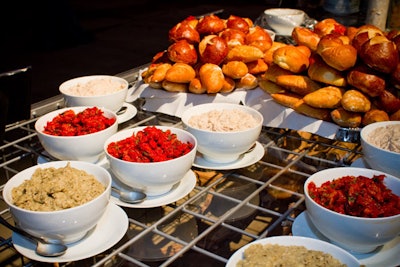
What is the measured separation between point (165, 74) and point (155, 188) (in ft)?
1.96

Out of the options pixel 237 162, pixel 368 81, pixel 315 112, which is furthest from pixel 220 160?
pixel 368 81

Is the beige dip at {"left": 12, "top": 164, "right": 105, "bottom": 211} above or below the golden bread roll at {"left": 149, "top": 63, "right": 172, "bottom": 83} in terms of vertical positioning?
below

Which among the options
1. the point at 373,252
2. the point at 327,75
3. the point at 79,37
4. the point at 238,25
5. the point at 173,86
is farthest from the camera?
the point at 79,37

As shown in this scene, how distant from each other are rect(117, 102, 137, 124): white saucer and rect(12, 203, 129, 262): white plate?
0.53 m

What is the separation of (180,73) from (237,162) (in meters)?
0.41

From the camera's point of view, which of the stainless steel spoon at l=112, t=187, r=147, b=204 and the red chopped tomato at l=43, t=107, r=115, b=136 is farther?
the red chopped tomato at l=43, t=107, r=115, b=136

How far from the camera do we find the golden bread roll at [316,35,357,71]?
4.52 ft

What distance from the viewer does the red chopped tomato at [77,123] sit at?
1291 mm

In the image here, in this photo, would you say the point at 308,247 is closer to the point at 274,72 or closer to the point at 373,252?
the point at 373,252

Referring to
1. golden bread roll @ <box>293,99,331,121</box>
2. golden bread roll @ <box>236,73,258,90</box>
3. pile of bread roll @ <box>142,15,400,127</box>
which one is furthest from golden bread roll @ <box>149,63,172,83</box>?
golden bread roll @ <box>293,99,331,121</box>

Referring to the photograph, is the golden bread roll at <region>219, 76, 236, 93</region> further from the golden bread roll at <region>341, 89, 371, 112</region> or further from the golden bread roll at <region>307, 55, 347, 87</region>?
the golden bread roll at <region>341, 89, 371, 112</region>

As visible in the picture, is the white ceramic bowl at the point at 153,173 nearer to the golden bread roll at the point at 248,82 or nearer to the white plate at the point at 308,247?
the white plate at the point at 308,247

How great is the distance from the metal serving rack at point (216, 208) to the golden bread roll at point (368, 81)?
155 mm

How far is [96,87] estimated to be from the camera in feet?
→ 5.15
